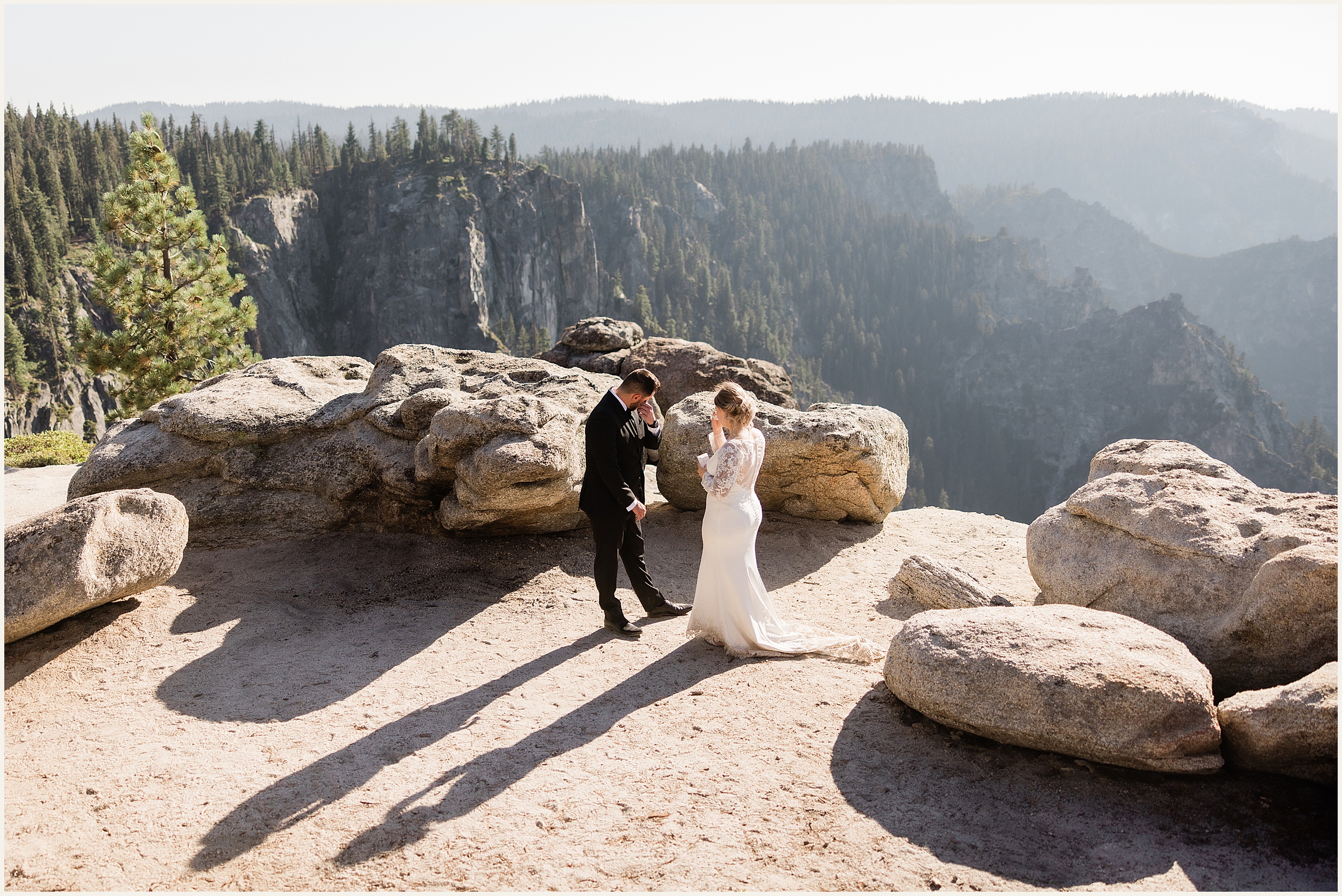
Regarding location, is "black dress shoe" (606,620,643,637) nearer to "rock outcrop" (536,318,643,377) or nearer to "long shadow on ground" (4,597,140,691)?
"long shadow on ground" (4,597,140,691)

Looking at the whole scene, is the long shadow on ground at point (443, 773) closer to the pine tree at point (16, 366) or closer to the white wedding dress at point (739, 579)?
the white wedding dress at point (739, 579)

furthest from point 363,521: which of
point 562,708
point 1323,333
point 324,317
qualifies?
point 1323,333

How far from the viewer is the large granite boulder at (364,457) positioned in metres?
10.0

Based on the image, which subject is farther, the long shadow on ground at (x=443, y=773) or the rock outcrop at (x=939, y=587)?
the rock outcrop at (x=939, y=587)

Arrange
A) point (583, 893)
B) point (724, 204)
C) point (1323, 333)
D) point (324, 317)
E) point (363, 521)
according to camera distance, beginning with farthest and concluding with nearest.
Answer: point (724, 204) → point (1323, 333) → point (324, 317) → point (363, 521) → point (583, 893)

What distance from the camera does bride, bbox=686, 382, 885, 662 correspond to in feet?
25.3

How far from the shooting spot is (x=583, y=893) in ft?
15.8

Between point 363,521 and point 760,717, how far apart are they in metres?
6.76

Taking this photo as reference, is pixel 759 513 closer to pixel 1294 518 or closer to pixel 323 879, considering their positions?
pixel 323 879

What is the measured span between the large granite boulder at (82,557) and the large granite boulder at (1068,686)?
24.2ft

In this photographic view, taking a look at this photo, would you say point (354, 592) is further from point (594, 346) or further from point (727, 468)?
point (594, 346)

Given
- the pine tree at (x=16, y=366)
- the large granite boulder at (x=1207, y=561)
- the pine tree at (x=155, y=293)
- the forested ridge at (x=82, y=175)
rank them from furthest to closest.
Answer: the forested ridge at (x=82, y=175) → the pine tree at (x=16, y=366) → the pine tree at (x=155, y=293) → the large granite boulder at (x=1207, y=561)

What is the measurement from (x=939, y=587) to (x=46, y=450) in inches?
841

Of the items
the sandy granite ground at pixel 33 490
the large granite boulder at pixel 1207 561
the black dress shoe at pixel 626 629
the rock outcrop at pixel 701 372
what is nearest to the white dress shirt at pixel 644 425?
the black dress shoe at pixel 626 629
